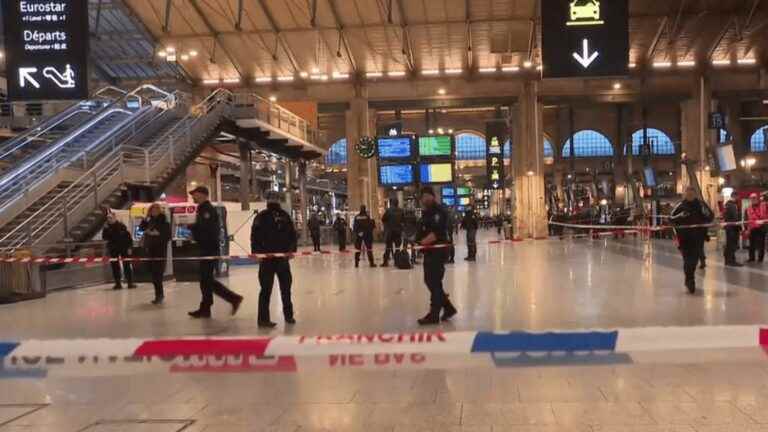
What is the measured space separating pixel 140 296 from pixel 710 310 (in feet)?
28.1

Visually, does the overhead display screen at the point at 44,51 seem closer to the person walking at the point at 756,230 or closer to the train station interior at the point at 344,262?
the train station interior at the point at 344,262

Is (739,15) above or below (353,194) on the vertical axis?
above

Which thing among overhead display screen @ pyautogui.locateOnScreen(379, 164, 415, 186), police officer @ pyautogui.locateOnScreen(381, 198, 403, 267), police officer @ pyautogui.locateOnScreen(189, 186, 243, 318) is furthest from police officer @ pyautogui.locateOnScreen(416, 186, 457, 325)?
overhead display screen @ pyautogui.locateOnScreen(379, 164, 415, 186)

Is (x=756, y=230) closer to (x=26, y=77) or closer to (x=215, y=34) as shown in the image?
(x=26, y=77)

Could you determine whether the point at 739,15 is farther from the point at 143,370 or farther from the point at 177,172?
the point at 143,370

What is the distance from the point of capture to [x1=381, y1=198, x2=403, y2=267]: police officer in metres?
16.0

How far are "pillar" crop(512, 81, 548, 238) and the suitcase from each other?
70.5 ft

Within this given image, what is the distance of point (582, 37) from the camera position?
33.6 ft

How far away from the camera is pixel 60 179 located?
15.5 meters

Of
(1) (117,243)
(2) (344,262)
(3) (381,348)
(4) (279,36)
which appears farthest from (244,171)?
(3) (381,348)

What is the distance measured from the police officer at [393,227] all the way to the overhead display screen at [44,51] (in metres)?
7.94

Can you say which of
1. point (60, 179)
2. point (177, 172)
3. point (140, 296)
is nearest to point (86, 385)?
point (140, 296)

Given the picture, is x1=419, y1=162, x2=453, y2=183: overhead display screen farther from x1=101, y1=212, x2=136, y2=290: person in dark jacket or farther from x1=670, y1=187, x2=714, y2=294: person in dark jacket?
x1=670, y1=187, x2=714, y2=294: person in dark jacket

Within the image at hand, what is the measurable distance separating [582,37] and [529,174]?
26586 millimetres
